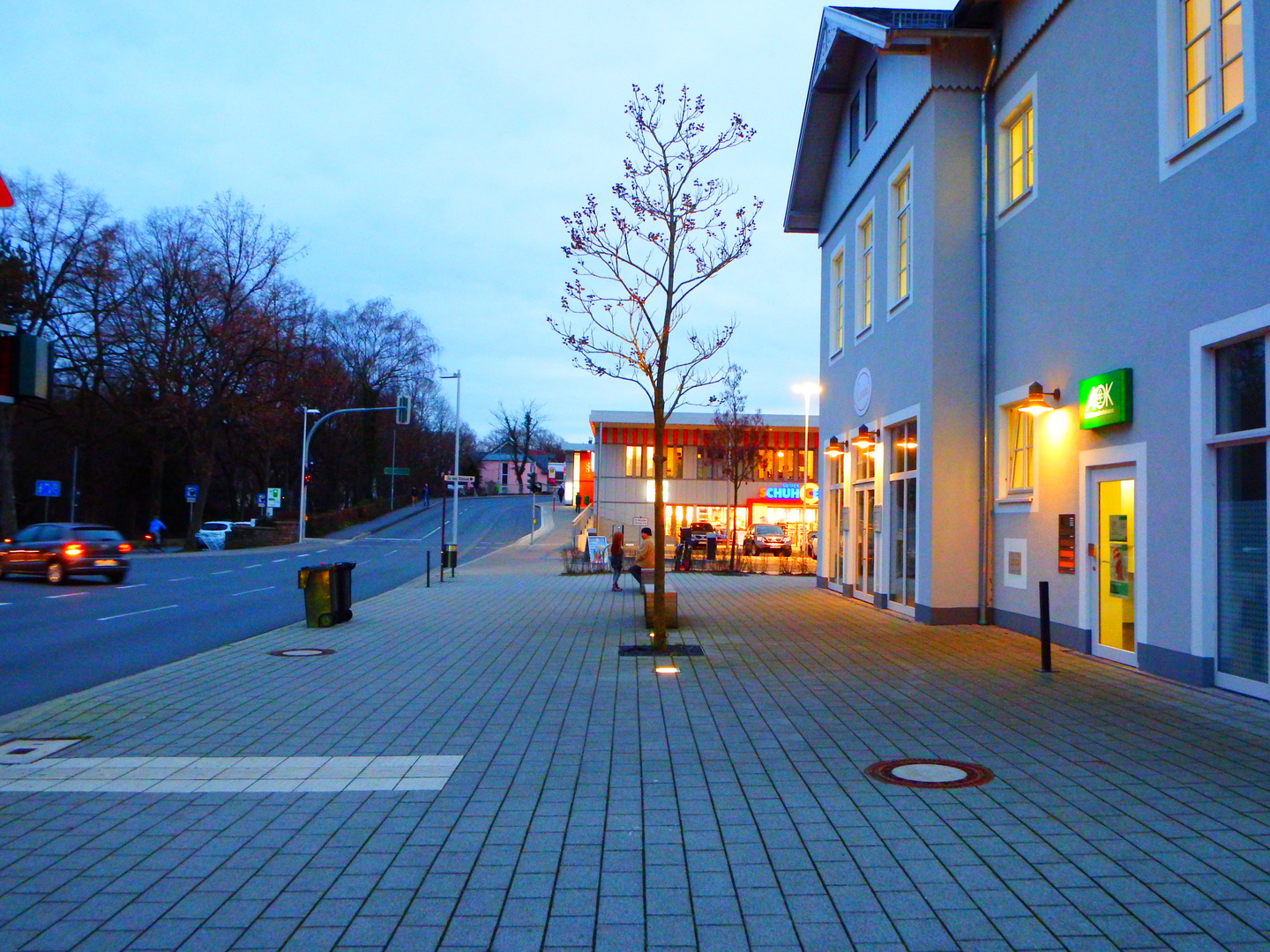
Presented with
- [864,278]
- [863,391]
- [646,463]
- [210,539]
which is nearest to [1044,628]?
[863,391]

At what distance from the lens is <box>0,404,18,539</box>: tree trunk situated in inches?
1694

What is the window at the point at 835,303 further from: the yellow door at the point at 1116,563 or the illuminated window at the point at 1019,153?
the yellow door at the point at 1116,563

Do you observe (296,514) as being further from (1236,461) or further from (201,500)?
(1236,461)

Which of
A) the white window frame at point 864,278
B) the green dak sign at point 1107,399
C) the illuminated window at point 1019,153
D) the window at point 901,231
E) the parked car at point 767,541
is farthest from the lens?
the parked car at point 767,541

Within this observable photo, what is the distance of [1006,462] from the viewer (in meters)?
15.8

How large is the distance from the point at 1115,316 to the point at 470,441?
401 feet

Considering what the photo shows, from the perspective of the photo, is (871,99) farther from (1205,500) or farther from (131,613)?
(131,613)

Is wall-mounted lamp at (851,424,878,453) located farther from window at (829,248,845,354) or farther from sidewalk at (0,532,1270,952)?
sidewalk at (0,532,1270,952)

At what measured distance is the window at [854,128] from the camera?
22172mm

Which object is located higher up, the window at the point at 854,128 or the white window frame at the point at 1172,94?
the window at the point at 854,128

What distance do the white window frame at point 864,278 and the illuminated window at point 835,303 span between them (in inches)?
75.0

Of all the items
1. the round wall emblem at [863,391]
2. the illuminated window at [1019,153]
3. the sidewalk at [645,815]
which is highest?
the illuminated window at [1019,153]

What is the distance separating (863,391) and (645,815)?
16.1m

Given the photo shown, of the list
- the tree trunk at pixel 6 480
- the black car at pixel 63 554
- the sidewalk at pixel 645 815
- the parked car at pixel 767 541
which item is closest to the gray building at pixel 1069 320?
the sidewalk at pixel 645 815
